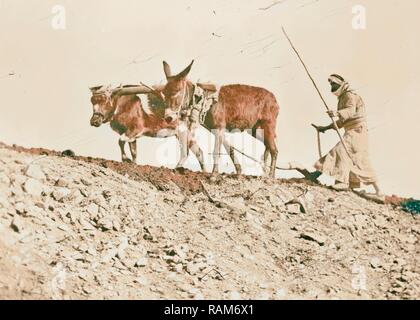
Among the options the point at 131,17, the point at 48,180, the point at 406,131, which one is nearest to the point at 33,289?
the point at 48,180

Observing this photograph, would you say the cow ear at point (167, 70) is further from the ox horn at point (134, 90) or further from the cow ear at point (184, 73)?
the ox horn at point (134, 90)

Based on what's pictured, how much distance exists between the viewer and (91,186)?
1091cm

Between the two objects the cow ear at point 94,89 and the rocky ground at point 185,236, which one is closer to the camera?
the rocky ground at point 185,236

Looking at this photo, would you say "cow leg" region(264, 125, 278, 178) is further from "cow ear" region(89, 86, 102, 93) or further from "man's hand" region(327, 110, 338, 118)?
"cow ear" region(89, 86, 102, 93)

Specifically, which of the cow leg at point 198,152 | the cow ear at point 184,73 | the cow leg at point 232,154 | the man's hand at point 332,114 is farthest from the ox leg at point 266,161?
the cow ear at point 184,73

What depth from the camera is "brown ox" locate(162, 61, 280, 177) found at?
39.5ft

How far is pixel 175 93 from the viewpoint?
12.0 m

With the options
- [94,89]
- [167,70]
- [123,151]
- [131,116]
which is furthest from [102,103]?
[167,70]

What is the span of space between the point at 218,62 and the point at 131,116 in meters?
1.65

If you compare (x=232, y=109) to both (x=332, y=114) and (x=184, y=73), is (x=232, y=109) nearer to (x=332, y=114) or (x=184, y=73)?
(x=184, y=73)

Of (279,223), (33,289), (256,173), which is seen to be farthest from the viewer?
(256,173)

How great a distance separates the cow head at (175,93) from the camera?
1201cm

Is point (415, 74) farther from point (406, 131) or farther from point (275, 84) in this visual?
point (275, 84)

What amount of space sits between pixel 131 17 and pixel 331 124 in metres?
3.64
